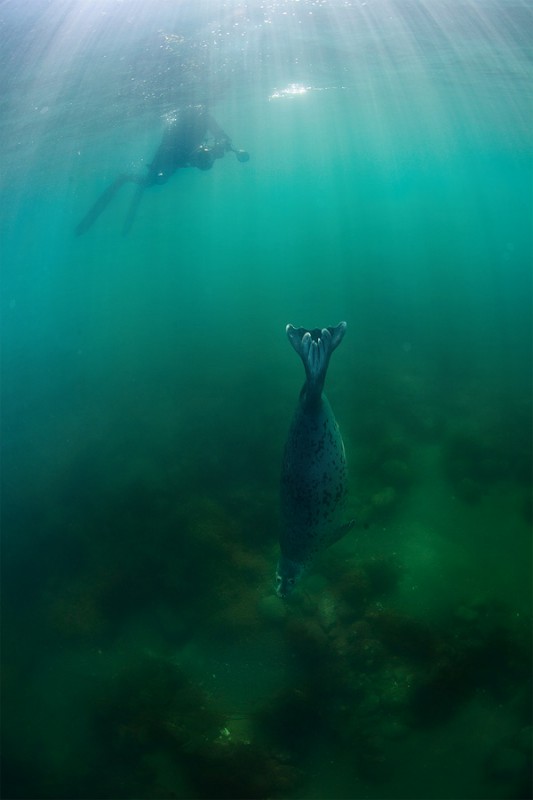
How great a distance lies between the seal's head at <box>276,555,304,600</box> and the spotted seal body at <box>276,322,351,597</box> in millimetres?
215

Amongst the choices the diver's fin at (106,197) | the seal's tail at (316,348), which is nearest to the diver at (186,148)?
the diver's fin at (106,197)

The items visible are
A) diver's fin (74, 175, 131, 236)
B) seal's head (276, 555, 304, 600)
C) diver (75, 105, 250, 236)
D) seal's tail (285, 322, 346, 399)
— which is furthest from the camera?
diver's fin (74, 175, 131, 236)

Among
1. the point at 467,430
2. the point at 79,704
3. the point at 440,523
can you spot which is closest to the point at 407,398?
the point at 467,430

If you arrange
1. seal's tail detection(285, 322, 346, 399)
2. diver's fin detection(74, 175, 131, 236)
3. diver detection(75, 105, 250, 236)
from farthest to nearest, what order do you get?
diver's fin detection(74, 175, 131, 236) < diver detection(75, 105, 250, 236) < seal's tail detection(285, 322, 346, 399)

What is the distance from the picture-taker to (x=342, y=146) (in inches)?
1759

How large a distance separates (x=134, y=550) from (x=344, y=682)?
3.57 meters

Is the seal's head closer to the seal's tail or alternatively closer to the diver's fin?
the seal's tail

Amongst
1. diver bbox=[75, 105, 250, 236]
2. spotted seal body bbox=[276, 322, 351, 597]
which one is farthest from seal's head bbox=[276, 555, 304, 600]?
diver bbox=[75, 105, 250, 236]

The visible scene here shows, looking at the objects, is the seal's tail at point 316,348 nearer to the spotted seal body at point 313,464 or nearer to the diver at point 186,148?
the spotted seal body at point 313,464

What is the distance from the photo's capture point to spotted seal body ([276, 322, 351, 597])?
3.97 metres

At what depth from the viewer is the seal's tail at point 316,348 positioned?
3910 mm

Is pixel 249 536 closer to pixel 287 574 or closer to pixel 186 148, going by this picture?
pixel 287 574

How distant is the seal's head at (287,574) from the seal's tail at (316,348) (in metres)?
2.26

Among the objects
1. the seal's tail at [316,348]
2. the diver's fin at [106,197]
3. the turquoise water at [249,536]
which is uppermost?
the diver's fin at [106,197]
